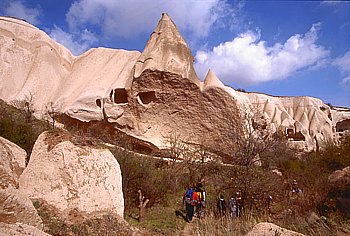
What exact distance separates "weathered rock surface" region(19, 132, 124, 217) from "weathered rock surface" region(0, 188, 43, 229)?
132 cm

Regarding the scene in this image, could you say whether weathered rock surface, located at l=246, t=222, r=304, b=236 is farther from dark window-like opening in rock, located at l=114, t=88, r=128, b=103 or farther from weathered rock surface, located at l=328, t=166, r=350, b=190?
dark window-like opening in rock, located at l=114, t=88, r=128, b=103

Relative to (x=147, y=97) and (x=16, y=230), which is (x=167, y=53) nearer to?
(x=147, y=97)

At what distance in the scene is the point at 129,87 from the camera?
1534 cm

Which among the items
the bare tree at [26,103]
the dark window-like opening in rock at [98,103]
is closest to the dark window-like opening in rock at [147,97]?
the dark window-like opening in rock at [98,103]

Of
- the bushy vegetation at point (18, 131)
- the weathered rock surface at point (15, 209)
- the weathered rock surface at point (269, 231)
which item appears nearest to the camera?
the weathered rock surface at point (15, 209)

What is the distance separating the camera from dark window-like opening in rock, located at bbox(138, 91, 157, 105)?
49.6 feet

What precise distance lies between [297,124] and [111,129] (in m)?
19.7

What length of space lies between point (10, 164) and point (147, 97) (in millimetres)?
10010

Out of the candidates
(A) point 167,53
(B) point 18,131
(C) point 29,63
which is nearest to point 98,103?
(A) point 167,53

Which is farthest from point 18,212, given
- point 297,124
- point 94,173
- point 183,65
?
point 297,124

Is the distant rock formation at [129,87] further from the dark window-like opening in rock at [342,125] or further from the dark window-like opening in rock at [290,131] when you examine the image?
the dark window-like opening in rock at [342,125]

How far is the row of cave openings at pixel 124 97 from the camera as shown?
15.1 m

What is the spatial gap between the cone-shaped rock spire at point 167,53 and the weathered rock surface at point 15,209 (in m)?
11.4

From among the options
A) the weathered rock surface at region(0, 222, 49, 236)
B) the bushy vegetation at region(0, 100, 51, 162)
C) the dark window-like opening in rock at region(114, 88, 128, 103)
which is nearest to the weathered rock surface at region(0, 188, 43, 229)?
the weathered rock surface at region(0, 222, 49, 236)
